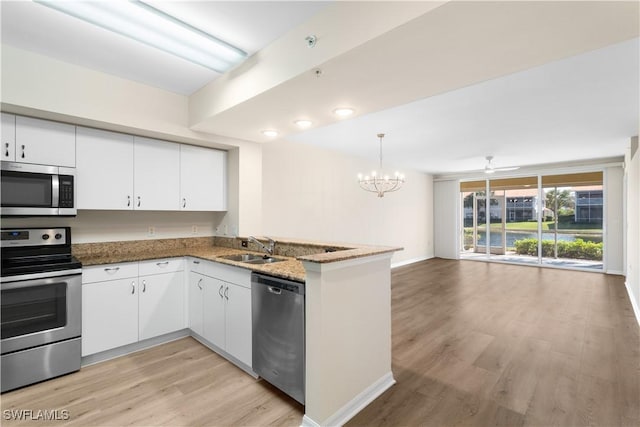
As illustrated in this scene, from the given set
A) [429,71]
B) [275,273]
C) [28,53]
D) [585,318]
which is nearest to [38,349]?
[275,273]

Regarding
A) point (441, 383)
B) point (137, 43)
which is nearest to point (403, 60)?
point (137, 43)

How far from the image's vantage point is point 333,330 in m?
1.91

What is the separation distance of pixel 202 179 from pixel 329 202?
260cm

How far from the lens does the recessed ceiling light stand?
8.71 ft

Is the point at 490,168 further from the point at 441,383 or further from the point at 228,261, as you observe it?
the point at 228,261

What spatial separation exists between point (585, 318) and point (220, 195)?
505 cm

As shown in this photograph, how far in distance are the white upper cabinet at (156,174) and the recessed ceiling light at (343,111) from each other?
Result: 77.9 inches

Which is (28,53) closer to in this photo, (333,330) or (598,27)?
(333,330)

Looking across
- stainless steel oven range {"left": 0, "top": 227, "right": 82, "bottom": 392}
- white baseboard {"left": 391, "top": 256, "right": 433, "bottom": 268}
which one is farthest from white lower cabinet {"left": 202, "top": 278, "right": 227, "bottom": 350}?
white baseboard {"left": 391, "top": 256, "right": 433, "bottom": 268}

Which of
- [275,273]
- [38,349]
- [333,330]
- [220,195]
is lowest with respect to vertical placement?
[38,349]

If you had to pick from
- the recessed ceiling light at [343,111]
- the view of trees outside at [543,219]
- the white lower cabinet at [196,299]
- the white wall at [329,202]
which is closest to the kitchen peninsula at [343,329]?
the white lower cabinet at [196,299]

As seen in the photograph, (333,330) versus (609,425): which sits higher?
(333,330)

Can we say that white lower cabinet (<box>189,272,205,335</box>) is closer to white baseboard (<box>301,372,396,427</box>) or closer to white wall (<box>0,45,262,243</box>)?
white wall (<box>0,45,262,243</box>)

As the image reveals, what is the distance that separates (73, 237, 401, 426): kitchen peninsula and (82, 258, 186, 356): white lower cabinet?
26 cm
